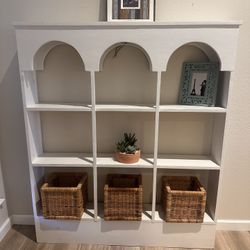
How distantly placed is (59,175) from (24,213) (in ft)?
1.64

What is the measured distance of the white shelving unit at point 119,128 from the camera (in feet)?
5.20

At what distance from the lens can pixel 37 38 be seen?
4.61ft

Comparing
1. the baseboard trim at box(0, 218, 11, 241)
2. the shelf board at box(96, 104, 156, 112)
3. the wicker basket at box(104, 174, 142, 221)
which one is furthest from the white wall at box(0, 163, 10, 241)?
the shelf board at box(96, 104, 156, 112)

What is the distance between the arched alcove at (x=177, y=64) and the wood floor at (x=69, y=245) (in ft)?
3.76

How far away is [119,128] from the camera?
1789 mm

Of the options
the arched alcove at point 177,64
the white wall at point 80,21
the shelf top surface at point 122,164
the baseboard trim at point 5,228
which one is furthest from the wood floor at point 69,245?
the arched alcove at point 177,64

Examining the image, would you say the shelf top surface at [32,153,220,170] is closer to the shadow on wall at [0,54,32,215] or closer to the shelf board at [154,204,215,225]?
the shadow on wall at [0,54,32,215]

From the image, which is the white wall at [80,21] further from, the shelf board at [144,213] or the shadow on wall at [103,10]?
the shelf board at [144,213]

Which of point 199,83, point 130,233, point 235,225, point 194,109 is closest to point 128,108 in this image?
point 194,109

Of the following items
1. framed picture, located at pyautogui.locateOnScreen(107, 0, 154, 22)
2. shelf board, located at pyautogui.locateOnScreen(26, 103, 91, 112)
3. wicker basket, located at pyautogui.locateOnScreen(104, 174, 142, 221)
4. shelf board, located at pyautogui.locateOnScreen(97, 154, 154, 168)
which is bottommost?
wicker basket, located at pyautogui.locateOnScreen(104, 174, 142, 221)

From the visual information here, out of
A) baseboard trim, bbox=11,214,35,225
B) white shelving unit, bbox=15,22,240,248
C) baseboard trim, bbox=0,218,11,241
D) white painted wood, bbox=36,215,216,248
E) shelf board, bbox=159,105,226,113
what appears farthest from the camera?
baseboard trim, bbox=11,214,35,225

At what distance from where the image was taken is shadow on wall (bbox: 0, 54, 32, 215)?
1.73 meters

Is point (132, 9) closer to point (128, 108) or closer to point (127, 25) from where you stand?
point (127, 25)

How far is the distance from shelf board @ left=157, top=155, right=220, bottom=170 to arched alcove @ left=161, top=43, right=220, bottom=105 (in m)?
0.42
